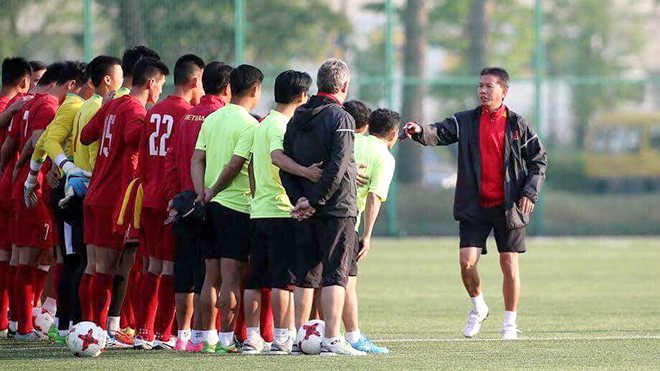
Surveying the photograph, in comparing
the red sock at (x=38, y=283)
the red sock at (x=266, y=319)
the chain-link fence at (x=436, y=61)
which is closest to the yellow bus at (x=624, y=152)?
the chain-link fence at (x=436, y=61)

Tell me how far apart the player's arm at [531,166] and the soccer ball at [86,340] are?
138 inches

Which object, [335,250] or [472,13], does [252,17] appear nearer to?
[472,13]

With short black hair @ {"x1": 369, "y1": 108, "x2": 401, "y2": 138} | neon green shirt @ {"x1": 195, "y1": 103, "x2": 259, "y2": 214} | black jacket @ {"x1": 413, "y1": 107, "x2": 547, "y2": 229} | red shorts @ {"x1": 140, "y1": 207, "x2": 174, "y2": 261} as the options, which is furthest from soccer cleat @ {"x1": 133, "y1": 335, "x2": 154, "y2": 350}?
black jacket @ {"x1": 413, "y1": 107, "x2": 547, "y2": 229}

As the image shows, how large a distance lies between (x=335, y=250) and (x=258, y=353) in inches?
37.0

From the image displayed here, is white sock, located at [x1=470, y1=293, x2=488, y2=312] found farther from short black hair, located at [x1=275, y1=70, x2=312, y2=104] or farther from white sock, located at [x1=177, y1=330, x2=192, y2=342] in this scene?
short black hair, located at [x1=275, y1=70, x2=312, y2=104]

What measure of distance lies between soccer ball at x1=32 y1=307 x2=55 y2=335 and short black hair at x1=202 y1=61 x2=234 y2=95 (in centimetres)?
245

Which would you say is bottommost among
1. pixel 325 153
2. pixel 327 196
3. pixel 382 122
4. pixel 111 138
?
pixel 327 196

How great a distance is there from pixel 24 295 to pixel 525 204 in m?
3.96

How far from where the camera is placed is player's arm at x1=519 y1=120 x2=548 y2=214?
34.2 ft

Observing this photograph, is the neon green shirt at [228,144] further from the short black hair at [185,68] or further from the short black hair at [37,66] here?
the short black hair at [37,66]

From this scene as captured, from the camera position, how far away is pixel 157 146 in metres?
9.57

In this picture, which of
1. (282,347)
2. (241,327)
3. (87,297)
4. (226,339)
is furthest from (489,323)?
(87,297)

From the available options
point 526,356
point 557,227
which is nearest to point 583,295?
point 526,356

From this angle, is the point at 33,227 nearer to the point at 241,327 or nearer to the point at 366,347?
the point at 241,327
